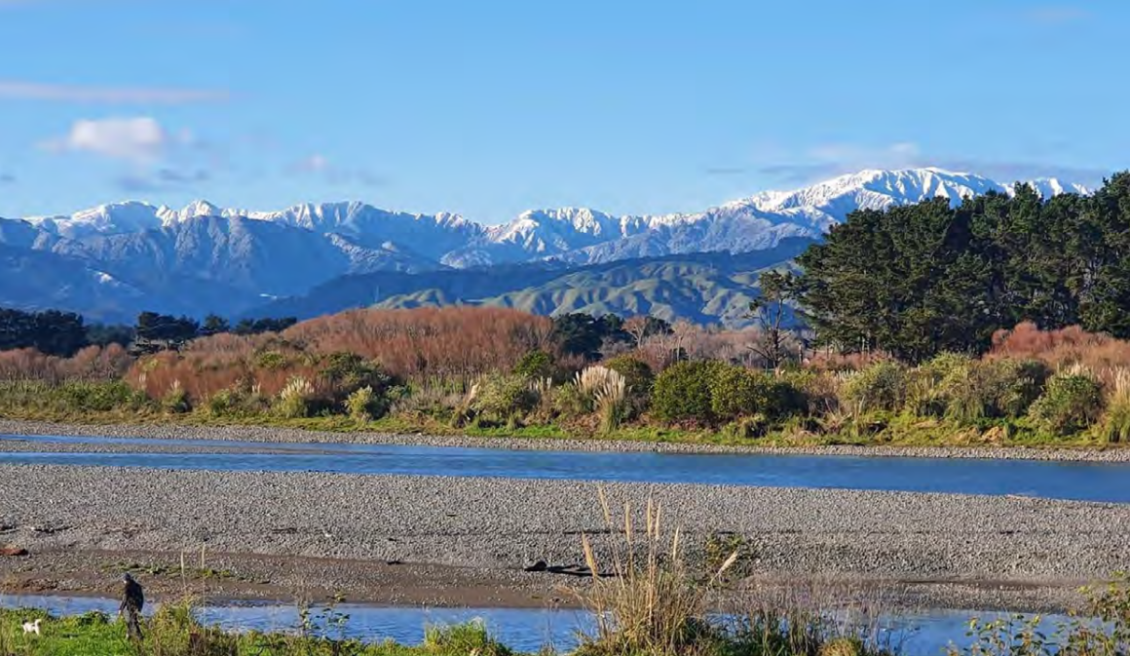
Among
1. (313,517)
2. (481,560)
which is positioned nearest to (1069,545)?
(481,560)

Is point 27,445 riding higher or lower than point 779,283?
lower

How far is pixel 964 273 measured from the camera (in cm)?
5662

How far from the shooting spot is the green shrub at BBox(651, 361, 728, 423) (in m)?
43.0

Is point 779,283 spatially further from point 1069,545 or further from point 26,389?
point 1069,545

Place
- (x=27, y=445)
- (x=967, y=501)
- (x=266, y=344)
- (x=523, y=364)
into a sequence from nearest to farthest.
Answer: (x=967, y=501) < (x=27, y=445) < (x=523, y=364) < (x=266, y=344)

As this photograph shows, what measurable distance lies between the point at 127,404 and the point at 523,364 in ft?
46.9

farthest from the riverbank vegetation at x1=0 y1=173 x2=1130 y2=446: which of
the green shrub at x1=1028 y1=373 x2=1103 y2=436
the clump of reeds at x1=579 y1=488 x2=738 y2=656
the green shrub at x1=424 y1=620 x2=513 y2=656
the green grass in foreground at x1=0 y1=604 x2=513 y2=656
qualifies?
the clump of reeds at x1=579 y1=488 x2=738 y2=656

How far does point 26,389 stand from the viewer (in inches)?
2361

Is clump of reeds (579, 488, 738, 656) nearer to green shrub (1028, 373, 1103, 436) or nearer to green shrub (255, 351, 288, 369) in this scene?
green shrub (1028, 373, 1103, 436)

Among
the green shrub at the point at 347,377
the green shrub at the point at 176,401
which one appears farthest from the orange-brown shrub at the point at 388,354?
the green shrub at the point at 347,377

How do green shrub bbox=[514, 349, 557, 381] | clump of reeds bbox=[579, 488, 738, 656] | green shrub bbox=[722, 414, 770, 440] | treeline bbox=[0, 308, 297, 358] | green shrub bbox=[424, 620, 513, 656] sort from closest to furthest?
clump of reeds bbox=[579, 488, 738, 656], green shrub bbox=[424, 620, 513, 656], green shrub bbox=[722, 414, 770, 440], green shrub bbox=[514, 349, 557, 381], treeline bbox=[0, 308, 297, 358]

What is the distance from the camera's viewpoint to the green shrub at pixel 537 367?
48969 mm

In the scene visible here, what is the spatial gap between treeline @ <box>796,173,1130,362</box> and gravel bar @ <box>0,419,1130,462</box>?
17218 mm

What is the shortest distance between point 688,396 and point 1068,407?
9.93 m
